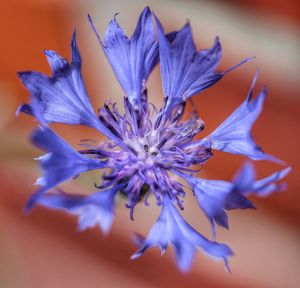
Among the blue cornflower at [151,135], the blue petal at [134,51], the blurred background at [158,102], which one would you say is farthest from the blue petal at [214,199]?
the blurred background at [158,102]

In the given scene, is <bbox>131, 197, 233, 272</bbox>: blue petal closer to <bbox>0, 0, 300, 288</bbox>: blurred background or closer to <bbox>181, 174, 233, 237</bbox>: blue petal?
<bbox>181, 174, 233, 237</bbox>: blue petal

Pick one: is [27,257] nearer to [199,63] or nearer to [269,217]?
[269,217]

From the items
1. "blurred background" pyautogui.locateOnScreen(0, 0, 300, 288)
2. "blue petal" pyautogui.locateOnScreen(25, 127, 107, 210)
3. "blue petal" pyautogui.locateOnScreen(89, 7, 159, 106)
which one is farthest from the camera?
"blurred background" pyautogui.locateOnScreen(0, 0, 300, 288)

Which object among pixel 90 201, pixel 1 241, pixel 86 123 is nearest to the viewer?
pixel 90 201

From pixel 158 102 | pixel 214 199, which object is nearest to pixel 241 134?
pixel 214 199

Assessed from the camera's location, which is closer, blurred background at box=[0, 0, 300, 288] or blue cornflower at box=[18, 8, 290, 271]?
blue cornflower at box=[18, 8, 290, 271]

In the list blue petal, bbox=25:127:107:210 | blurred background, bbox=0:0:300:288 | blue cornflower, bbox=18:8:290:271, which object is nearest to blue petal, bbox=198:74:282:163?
blue cornflower, bbox=18:8:290:271

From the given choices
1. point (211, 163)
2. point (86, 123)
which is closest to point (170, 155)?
point (86, 123)
